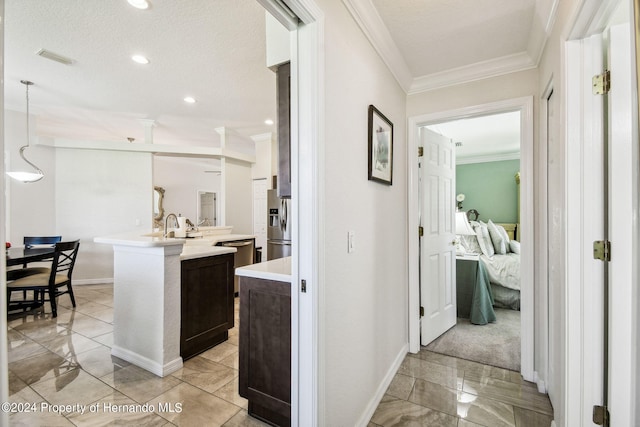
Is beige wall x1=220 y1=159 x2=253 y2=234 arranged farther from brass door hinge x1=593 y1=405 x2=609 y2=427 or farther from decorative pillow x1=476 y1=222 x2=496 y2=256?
brass door hinge x1=593 y1=405 x2=609 y2=427

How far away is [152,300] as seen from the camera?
2197 millimetres

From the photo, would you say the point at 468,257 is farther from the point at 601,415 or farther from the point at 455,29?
the point at 455,29

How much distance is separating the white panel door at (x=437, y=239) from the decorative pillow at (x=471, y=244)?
1.17m

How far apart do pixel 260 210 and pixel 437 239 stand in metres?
4.12

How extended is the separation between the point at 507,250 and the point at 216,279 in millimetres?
4260

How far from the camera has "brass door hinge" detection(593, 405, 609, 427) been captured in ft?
4.17

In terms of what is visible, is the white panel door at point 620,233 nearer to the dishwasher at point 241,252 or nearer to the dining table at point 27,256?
the dishwasher at point 241,252

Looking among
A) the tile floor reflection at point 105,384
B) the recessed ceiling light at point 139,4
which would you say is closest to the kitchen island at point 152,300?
the tile floor reflection at point 105,384

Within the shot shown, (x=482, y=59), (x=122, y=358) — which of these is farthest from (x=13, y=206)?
(x=482, y=59)

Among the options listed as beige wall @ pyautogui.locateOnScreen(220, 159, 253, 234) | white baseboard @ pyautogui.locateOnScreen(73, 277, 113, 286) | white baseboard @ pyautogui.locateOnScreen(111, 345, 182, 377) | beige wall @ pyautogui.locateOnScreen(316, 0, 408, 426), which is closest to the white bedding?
beige wall @ pyautogui.locateOnScreen(316, 0, 408, 426)

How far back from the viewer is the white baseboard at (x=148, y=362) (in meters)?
2.16

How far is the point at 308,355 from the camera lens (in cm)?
126

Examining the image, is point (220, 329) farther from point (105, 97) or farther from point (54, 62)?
point (105, 97)

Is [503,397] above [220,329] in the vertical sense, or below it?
below
